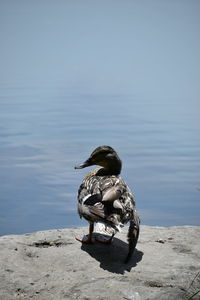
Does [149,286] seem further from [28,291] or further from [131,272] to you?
[28,291]

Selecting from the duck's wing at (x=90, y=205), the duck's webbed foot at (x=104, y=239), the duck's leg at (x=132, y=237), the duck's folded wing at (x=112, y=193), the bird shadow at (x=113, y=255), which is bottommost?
the bird shadow at (x=113, y=255)

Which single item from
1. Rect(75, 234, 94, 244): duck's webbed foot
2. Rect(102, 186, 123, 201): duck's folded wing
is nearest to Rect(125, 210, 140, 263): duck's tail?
Rect(102, 186, 123, 201): duck's folded wing

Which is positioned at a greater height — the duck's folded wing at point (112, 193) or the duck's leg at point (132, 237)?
the duck's folded wing at point (112, 193)

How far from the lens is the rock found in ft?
14.8

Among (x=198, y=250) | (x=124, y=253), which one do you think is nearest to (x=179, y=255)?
(x=198, y=250)

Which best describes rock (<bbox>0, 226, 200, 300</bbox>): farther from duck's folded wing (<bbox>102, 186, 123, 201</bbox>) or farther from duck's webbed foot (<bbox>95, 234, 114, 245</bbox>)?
A: duck's folded wing (<bbox>102, 186, 123, 201</bbox>)

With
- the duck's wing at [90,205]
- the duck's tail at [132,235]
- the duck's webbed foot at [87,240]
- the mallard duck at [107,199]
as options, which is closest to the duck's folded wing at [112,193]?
the mallard duck at [107,199]

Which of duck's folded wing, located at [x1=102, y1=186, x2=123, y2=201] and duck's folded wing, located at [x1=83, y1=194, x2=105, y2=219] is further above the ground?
duck's folded wing, located at [x1=102, y1=186, x2=123, y2=201]

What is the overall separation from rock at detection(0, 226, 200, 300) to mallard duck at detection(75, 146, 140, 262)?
0.28 meters

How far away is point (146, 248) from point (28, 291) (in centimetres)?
192

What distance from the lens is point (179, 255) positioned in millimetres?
5734

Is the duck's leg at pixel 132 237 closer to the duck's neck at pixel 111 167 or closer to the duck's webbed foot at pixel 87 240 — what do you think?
the duck's webbed foot at pixel 87 240

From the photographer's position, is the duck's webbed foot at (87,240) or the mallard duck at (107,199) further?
the duck's webbed foot at (87,240)

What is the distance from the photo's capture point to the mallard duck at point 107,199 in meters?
5.18
